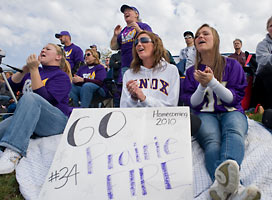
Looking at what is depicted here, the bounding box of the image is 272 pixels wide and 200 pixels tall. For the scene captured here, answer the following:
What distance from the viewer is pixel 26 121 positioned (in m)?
1.65

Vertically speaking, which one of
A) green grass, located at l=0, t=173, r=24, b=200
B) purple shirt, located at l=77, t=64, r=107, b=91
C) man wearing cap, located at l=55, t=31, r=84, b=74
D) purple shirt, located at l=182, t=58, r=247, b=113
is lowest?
green grass, located at l=0, t=173, r=24, b=200

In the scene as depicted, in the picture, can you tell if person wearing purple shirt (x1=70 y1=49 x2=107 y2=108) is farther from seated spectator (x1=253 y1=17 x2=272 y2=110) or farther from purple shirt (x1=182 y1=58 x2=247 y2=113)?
seated spectator (x1=253 y1=17 x2=272 y2=110)

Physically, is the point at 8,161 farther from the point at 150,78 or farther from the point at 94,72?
the point at 94,72

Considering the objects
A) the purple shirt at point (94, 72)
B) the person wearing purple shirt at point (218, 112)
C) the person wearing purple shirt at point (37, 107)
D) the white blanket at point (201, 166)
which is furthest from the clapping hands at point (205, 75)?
the purple shirt at point (94, 72)

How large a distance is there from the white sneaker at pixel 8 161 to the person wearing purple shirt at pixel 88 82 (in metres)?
2.10

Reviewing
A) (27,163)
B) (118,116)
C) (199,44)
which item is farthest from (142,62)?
(27,163)

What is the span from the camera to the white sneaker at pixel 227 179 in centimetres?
A: 99

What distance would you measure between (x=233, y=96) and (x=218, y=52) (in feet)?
1.56

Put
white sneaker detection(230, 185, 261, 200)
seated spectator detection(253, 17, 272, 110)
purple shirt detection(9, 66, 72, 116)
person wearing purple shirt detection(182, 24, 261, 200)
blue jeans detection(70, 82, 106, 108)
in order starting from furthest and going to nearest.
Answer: blue jeans detection(70, 82, 106, 108) → seated spectator detection(253, 17, 272, 110) → purple shirt detection(9, 66, 72, 116) → person wearing purple shirt detection(182, 24, 261, 200) → white sneaker detection(230, 185, 261, 200)

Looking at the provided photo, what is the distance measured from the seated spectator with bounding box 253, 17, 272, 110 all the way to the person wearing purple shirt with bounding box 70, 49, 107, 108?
2.32 metres

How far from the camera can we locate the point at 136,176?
3.64ft

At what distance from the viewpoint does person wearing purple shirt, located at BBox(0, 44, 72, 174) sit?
1597mm

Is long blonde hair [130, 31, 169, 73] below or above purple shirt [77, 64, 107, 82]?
below

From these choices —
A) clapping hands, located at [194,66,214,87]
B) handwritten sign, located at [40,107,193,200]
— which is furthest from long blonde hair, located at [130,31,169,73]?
handwritten sign, located at [40,107,193,200]
